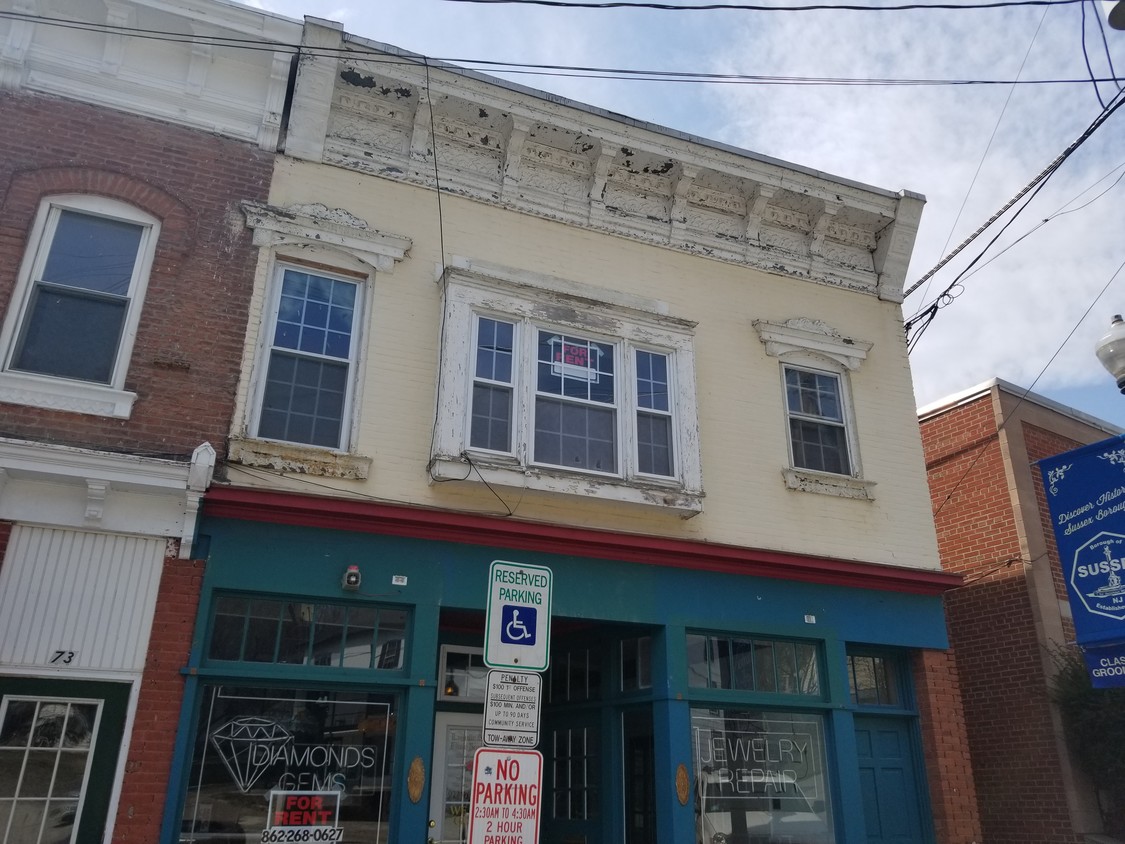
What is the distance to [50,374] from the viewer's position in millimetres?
8195

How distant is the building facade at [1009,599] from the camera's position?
11.1m

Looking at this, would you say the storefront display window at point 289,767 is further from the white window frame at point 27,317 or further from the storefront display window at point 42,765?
the white window frame at point 27,317

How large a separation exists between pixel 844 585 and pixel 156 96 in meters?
8.95

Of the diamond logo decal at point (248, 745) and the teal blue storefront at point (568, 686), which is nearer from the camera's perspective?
the diamond logo decal at point (248, 745)

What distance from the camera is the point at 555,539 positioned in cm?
912

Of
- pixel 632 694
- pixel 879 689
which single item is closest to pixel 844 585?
pixel 879 689

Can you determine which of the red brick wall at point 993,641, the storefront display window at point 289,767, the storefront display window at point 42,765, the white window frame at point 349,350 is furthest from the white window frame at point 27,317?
the red brick wall at point 993,641

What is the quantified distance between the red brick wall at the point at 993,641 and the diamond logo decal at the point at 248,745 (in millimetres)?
8583

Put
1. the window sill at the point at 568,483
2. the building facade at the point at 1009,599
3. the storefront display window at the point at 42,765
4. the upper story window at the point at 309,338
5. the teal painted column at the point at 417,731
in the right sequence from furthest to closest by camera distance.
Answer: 1. the building facade at the point at 1009,599
2. the window sill at the point at 568,483
3. the upper story window at the point at 309,338
4. the teal painted column at the point at 417,731
5. the storefront display window at the point at 42,765

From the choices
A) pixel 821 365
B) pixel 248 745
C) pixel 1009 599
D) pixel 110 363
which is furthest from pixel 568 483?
pixel 1009 599

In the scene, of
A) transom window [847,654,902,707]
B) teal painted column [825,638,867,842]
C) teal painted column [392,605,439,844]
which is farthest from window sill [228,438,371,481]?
transom window [847,654,902,707]

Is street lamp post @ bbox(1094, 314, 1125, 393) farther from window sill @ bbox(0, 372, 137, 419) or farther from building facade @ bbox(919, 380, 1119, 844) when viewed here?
window sill @ bbox(0, 372, 137, 419)

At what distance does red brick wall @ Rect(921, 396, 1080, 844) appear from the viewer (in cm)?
1116

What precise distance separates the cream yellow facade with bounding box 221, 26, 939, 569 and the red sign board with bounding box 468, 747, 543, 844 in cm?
398
